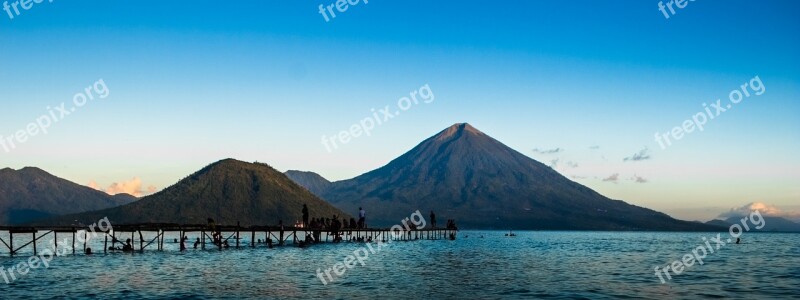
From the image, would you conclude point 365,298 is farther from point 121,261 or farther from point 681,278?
point 121,261

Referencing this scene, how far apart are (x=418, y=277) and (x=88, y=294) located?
802 inches

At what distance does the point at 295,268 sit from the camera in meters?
51.8

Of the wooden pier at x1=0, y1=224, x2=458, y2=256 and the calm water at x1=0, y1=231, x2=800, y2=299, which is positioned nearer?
the calm water at x1=0, y1=231, x2=800, y2=299

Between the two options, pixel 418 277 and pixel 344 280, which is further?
pixel 418 277

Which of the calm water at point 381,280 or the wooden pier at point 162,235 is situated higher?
the wooden pier at point 162,235

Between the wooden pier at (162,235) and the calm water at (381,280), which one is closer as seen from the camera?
the calm water at (381,280)

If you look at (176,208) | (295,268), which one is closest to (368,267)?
(295,268)

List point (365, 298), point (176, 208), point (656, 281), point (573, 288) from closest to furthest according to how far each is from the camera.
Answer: point (365, 298) → point (573, 288) → point (656, 281) → point (176, 208)

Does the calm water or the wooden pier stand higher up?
the wooden pier

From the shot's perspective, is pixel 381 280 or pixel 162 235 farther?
pixel 162 235

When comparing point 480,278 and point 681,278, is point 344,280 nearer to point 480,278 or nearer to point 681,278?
point 480,278

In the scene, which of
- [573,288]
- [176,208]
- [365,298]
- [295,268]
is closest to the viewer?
[365,298]

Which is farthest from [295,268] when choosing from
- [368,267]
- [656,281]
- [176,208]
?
[176,208]

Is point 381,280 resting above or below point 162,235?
below
